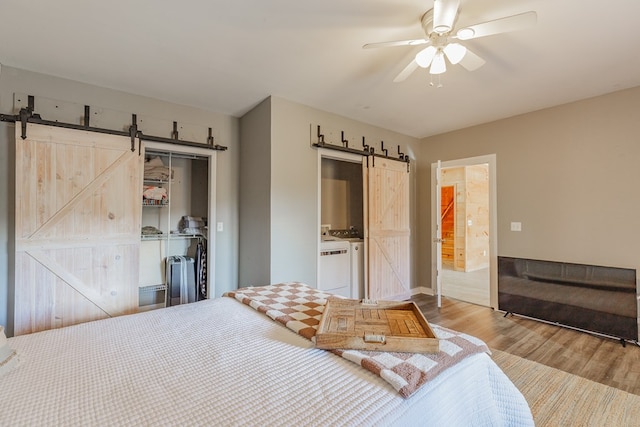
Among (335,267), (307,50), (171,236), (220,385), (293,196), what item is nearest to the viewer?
(220,385)

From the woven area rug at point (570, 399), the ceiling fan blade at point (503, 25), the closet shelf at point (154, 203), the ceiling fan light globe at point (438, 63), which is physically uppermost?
the ceiling fan light globe at point (438, 63)

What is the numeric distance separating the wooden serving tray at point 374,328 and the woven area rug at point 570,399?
4.14 ft

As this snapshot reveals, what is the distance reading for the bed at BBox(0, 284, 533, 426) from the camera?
2.70ft

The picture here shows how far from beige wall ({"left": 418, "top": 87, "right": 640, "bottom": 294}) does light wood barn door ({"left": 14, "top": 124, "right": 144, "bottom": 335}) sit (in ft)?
14.8

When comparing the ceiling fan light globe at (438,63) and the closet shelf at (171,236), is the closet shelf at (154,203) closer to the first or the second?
the closet shelf at (171,236)

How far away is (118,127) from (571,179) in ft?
16.6

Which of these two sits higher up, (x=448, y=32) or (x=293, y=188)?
(x=448, y=32)

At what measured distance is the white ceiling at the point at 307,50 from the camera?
6.10 ft

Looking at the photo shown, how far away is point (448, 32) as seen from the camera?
188cm

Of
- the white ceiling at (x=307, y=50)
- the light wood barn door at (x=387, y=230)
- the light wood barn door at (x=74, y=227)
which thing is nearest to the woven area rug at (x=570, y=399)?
the light wood barn door at (x=387, y=230)

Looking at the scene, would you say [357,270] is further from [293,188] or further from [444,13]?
[444,13]

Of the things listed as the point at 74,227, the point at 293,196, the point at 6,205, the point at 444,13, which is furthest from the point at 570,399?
the point at 6,205

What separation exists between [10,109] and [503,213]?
5.48 m

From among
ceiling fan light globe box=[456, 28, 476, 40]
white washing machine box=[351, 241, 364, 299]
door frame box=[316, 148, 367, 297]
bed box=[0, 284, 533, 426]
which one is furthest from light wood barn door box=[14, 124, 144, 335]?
ceiling fan light globe box=[456, 28, 476, 40]
